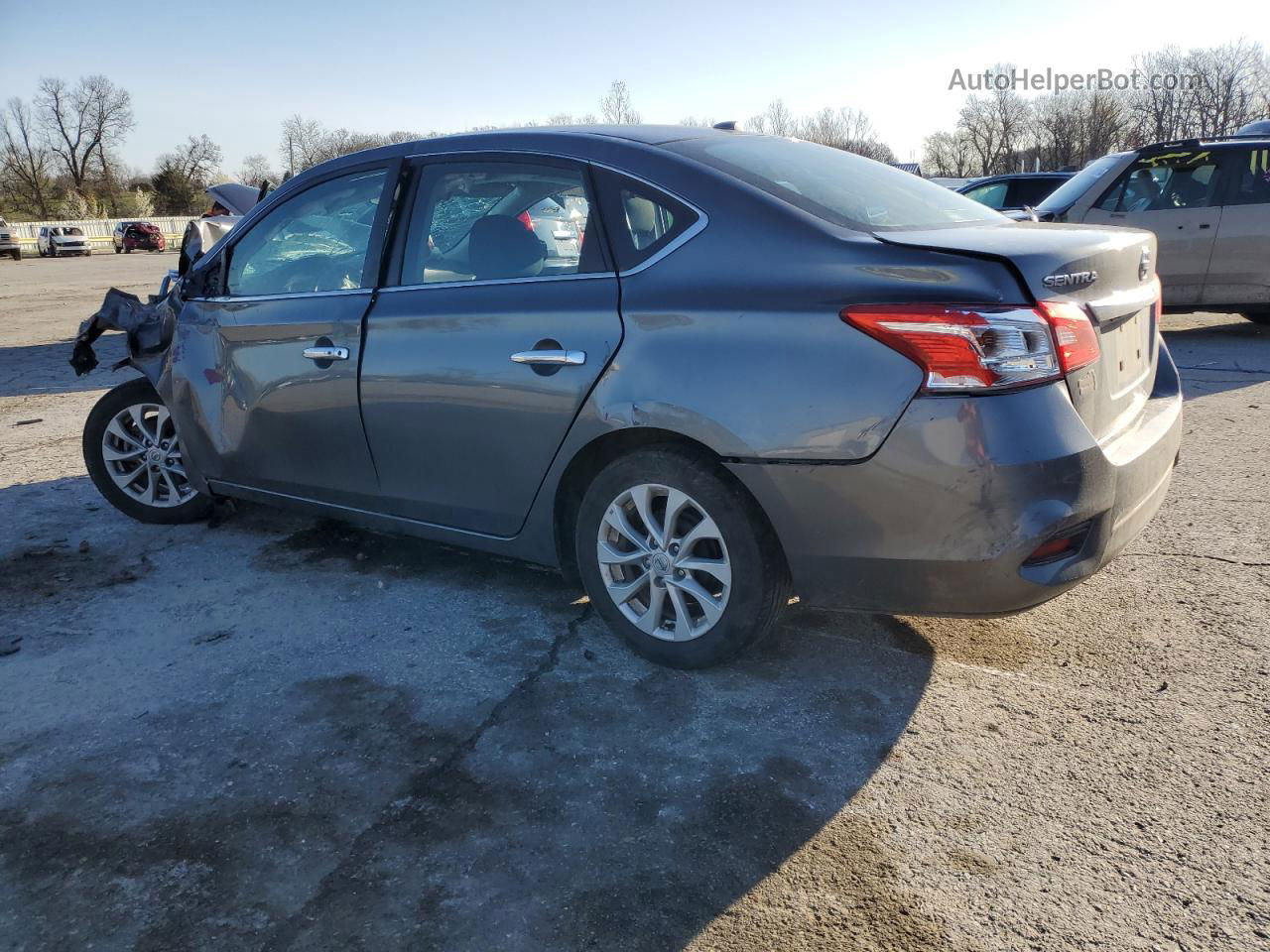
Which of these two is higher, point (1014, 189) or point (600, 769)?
point (1014, 189)

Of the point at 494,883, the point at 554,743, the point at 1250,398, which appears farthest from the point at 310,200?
the point at 1250,398

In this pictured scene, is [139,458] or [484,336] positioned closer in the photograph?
[484,336]

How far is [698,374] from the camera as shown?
9.62 feet

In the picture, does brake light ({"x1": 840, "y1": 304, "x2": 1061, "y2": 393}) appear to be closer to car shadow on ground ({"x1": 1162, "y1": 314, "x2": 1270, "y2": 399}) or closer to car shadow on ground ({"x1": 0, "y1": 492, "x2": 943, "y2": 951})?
car shadow on ground ({"x1": 0, "y1": 492, "x2": 943, "y2": 951})

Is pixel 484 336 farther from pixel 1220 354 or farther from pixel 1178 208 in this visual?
pixel 1178 208

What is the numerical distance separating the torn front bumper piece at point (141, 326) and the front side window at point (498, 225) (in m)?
1.69

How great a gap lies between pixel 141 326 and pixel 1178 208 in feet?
29.9

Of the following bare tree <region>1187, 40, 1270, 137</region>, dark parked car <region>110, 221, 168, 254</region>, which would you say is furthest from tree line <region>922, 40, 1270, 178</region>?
Result: dark parked car <region>110, 221, 168, 254</region>

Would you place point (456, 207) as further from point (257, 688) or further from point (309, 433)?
point (257, 688)

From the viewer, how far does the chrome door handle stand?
10.4 ft

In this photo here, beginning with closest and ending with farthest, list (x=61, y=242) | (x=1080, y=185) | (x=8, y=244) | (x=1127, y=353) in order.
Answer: (x=1127, y=353)
(x=1080, y=185)
(x=8, y=244)
(x=61, y=242)

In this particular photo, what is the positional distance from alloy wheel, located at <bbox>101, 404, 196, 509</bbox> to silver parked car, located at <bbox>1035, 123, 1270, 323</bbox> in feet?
26.3

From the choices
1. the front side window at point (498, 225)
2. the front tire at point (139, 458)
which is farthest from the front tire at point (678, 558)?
the front tire at point (139, 458)

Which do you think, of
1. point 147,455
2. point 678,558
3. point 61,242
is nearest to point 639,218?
point 678,558
